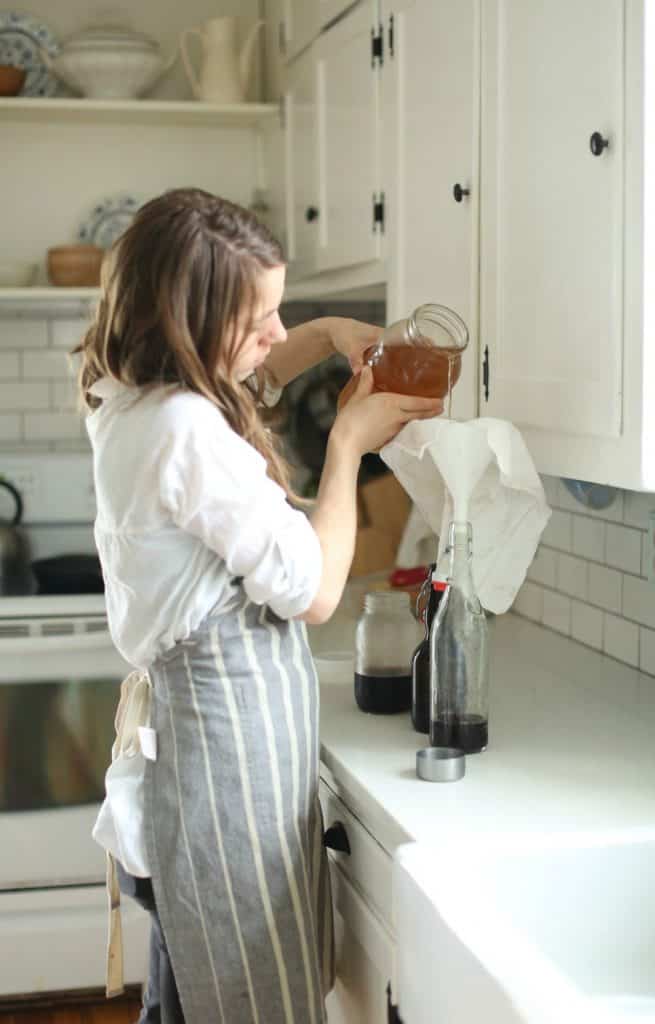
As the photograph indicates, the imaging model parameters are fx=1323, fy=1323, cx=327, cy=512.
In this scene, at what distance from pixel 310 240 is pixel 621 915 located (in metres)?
1.85

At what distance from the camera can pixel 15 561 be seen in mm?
3080

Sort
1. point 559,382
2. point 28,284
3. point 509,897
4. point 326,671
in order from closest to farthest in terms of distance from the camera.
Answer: point 509,897 → point 559,382 → point 326,671 → point 28,284

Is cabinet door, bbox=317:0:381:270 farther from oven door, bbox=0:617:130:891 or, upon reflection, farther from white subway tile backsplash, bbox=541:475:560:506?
oven door, bbox=0:617:130:891

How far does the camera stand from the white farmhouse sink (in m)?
1.28

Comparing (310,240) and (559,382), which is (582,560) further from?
(310,240)

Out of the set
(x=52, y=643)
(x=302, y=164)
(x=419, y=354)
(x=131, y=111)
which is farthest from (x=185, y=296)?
(x=131, y=111)

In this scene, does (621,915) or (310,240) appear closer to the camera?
(621,915)

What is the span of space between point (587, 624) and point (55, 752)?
3.98 ft

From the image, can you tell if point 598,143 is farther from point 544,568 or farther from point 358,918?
point 544,568

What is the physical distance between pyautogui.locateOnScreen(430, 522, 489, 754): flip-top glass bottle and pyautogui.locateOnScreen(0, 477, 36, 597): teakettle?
148cm

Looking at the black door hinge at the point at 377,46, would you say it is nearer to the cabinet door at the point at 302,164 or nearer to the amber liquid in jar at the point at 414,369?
the cabinet door at the point at 302,164

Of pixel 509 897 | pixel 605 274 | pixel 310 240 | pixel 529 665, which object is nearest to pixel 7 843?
pixel 529 665

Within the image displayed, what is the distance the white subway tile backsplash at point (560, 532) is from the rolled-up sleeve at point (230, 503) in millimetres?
1047

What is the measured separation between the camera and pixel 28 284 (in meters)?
3.30
